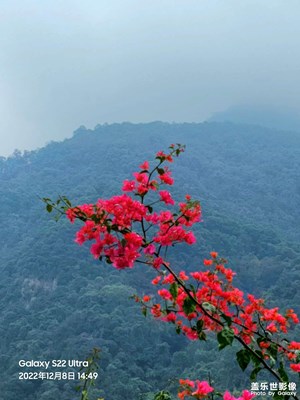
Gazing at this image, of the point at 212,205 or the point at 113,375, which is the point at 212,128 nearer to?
the point at 212,205

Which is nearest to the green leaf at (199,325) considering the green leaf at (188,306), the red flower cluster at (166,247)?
the red flower cluster at (166,247)

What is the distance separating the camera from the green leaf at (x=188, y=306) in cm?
198

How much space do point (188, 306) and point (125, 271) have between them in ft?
127

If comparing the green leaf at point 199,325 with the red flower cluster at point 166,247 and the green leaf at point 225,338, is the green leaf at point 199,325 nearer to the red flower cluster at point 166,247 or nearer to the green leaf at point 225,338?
the red flower cluster at point 166,247

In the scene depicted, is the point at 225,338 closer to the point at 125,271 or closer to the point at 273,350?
the point at 273,350

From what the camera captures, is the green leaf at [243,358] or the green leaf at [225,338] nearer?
the green leaf at [225,338]

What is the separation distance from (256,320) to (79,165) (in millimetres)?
77284

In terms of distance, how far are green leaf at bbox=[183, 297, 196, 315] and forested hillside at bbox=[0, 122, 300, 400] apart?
0.56 m

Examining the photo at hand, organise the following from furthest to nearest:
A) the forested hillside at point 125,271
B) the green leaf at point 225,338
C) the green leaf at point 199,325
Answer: the forested hillside at point 125,271 → the green leaf at point 199,325 → the green leaf at point 225,338

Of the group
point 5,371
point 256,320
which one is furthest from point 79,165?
point 256,320

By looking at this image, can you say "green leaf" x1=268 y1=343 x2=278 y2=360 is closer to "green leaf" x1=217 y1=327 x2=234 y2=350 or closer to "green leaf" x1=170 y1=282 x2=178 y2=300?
"green leaf" x1=217 y1=327 x2=234 y2=350

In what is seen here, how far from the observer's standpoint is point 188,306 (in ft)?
6.53

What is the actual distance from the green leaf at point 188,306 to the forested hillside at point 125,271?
0.56 m

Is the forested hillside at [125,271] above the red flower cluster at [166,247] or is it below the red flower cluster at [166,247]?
above
